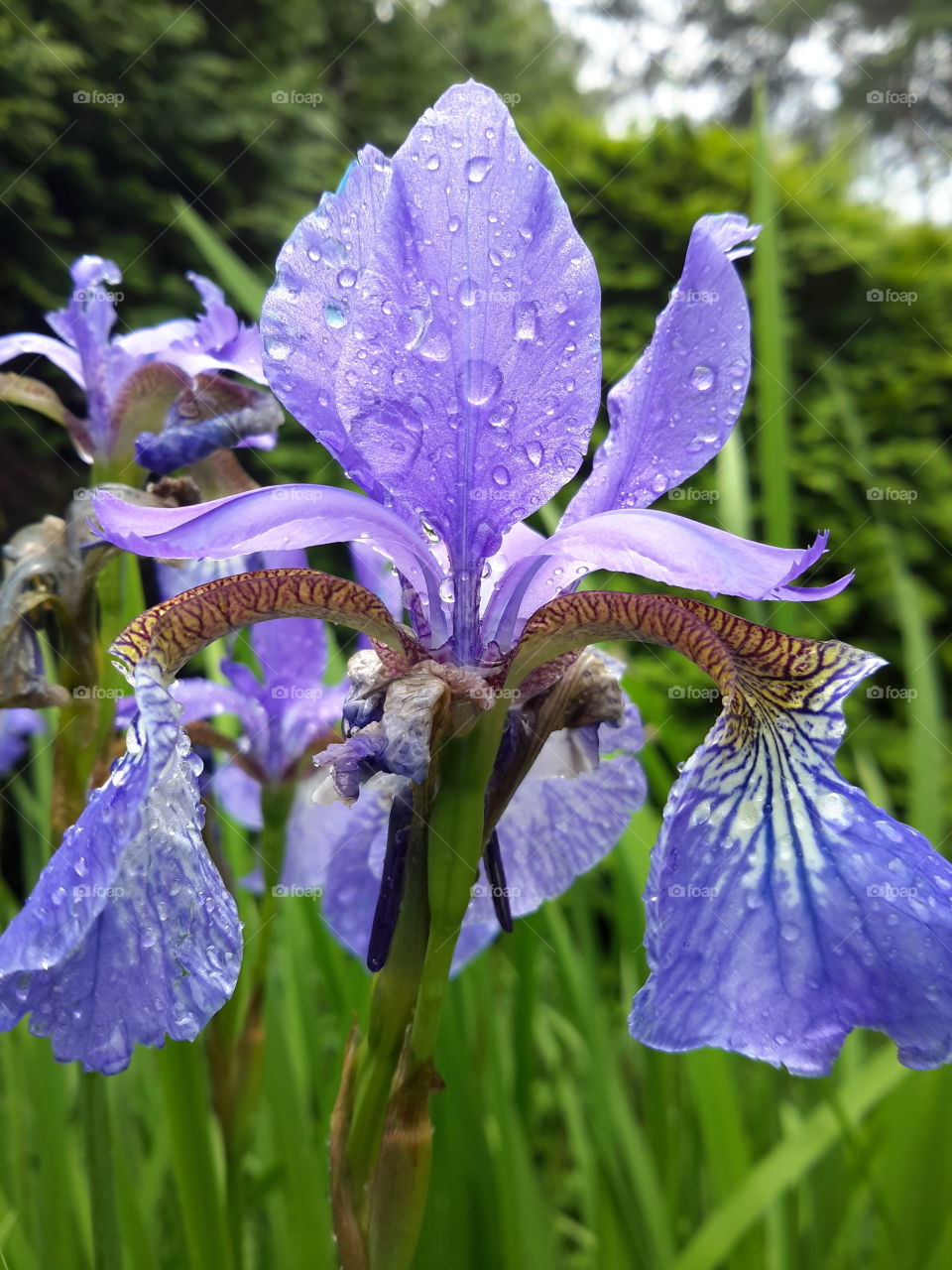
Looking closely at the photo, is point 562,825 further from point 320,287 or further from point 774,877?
point 320,287

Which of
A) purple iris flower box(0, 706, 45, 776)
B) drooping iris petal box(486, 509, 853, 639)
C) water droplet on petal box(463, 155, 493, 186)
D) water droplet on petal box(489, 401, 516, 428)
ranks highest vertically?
purple iris flower box(0, 706, 45, 776)

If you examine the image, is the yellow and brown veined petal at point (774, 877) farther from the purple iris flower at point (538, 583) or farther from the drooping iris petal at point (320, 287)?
the drooping iris petal at point (320, 287)

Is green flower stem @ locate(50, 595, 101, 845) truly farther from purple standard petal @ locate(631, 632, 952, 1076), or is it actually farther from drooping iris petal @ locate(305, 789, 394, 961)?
purple standard petal @ locate(631, 632, 952, 1076)

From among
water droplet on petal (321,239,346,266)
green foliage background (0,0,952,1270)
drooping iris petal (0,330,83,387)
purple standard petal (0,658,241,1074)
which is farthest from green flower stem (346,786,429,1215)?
drooping iris petal (0,330,83,387)

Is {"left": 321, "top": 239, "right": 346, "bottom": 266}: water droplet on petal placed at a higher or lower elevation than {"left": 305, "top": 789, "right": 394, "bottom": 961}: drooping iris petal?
higher

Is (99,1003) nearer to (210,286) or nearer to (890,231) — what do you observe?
(210,286)

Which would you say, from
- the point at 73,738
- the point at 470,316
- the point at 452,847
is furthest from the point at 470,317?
the point at 73,738

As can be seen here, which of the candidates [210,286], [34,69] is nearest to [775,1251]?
[210,286]
